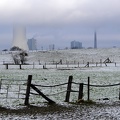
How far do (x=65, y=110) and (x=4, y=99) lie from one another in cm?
536

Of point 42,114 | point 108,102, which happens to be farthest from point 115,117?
point 108,102

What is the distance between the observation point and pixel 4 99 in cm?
1858

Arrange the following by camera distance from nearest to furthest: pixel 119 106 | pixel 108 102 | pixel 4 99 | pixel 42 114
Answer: pixel 42 114 → pixel 119 106 → pixel 108 102 → pixel 4 99

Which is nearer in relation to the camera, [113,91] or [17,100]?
[17,100]

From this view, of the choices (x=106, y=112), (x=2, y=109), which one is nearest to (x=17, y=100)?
(x=2, y=109)

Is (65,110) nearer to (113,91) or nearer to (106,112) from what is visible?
(106,112)

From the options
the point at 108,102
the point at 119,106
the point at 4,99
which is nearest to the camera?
the point at 119,106

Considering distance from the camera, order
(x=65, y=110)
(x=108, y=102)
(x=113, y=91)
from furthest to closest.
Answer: (x=113, y=91) < (x=108, y=102) < (x=65, y=110)

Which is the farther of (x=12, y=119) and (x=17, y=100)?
(x=17, y=100)

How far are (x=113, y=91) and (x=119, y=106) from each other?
24.9 ft

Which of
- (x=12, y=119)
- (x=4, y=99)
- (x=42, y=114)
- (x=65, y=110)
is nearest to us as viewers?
(x=12, y=119)

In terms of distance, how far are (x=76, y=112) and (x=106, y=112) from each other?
1.34 metres

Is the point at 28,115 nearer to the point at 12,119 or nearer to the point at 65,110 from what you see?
the point at 12,119

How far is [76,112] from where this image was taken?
46.2ft
